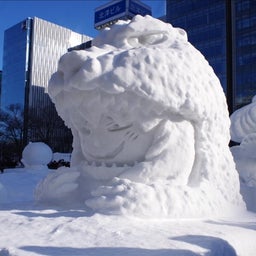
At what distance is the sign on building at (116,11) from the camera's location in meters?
44.3

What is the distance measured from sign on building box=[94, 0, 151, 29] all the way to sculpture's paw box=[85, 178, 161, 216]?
42.7 m

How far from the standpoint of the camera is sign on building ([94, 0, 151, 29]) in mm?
44344

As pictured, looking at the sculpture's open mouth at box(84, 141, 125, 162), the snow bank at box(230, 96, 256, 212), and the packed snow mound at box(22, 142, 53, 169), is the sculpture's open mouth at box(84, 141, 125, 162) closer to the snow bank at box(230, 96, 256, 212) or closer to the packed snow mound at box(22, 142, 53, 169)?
the snow bank at box(230, 96, 256, 212)

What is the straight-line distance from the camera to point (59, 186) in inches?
128

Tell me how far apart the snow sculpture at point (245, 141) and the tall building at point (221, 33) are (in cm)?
3250

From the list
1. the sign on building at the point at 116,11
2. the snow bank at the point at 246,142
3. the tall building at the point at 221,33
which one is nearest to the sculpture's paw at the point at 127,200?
the snow bank at the point at 246,142

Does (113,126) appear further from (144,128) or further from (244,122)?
(244,122)

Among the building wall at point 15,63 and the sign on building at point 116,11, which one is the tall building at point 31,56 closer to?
the building wall at point 15,63

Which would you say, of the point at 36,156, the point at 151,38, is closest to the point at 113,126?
the point at 151,38

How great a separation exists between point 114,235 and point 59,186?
1146mm

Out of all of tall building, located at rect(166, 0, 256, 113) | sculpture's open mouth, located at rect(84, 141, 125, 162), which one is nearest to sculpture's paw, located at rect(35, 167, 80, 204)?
sculpture's open mouth, located at rect(84, 141, 125, 162)

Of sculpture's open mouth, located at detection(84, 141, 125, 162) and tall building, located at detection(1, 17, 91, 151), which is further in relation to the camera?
tall building, located at detection(1, 17, 91, 151)

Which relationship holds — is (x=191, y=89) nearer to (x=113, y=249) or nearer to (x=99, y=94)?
(x=99, y=94)

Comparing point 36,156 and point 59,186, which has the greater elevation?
point 36,156
